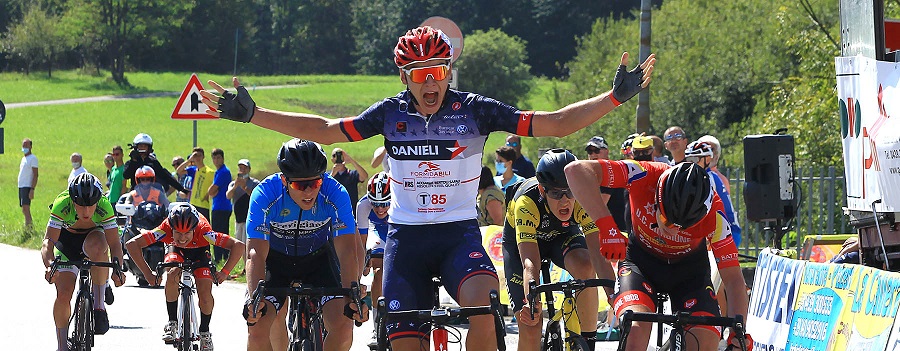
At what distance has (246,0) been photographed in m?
118

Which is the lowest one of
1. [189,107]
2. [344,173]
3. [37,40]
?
[344,173]

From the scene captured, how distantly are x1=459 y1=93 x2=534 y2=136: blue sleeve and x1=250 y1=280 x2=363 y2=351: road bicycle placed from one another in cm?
161

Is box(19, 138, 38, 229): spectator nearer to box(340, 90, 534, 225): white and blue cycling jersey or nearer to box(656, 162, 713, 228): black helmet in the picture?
box(340, 90, 534, 225): white and blue cycling jersey

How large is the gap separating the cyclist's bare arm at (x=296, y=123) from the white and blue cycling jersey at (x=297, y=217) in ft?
5.47

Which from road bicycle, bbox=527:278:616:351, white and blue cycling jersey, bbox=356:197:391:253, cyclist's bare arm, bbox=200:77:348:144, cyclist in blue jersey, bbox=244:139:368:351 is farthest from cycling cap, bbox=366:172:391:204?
cyclist's bare arm, bbox=200:77:348:144

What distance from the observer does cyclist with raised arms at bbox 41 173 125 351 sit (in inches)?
432

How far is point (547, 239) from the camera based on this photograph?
9.11 m

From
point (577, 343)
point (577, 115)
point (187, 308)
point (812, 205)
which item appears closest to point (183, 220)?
point (187, 308)

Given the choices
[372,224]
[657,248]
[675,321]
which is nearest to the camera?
[675,321]

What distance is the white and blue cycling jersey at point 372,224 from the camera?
1170 centimetres

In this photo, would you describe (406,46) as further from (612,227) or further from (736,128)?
(736,128)

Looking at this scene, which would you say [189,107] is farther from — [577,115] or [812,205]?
[577,115]

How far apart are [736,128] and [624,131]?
694cm

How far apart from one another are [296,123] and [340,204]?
191 centimetres
